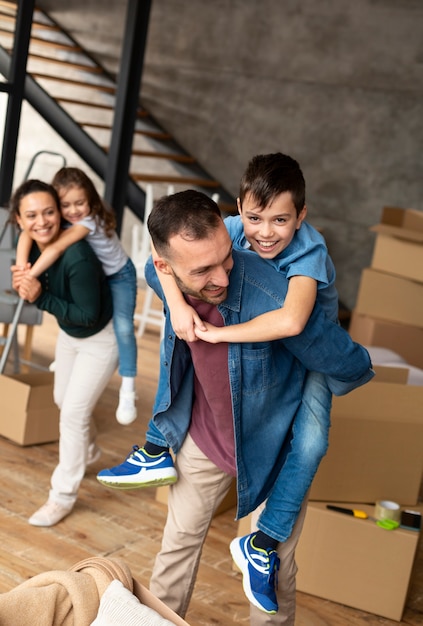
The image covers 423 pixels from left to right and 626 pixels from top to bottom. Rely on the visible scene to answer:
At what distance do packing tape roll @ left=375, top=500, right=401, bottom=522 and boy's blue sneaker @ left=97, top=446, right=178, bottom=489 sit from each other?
100 cm

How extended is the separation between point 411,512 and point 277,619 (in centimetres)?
97

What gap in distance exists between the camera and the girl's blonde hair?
3.14 meters

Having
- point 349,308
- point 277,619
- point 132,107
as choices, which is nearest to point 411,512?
point 277,619

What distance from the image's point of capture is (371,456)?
2.90 m

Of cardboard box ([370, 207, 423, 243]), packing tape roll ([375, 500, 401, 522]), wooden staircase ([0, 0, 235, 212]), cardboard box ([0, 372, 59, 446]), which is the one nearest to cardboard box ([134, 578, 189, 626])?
packing tape roll ([375, 500, 401, 522])

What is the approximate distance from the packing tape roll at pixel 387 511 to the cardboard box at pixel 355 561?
55 millimetres

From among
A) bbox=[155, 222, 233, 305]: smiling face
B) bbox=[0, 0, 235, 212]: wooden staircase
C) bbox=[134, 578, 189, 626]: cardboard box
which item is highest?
bbox=[0, 0, 235, 212]: wooden staircase

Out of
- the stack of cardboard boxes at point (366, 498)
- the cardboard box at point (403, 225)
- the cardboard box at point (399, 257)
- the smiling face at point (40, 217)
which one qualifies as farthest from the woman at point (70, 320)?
the cardboard box at point (399, 257)

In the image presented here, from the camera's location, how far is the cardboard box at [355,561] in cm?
277

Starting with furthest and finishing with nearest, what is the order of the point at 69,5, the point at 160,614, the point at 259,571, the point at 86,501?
the point at 69,5
the point at 86,501
the point at 259,571
the point at 160,614

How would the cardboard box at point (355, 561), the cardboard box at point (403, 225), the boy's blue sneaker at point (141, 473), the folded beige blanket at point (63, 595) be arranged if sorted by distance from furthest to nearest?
the cardboard box at point (403, 225), the cardboard box at point (355, 561), the boy's blue sneaker at point (141, 473), the folded beige blanket at point (63, 595)

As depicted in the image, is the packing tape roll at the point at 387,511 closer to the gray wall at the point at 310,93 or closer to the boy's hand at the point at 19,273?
the boy's hand at the point at 19,273

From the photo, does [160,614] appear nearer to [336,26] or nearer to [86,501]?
[86,501]

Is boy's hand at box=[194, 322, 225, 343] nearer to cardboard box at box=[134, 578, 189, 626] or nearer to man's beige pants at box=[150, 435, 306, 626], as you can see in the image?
man's beige pants at box=[150, 435, 306, 626]
